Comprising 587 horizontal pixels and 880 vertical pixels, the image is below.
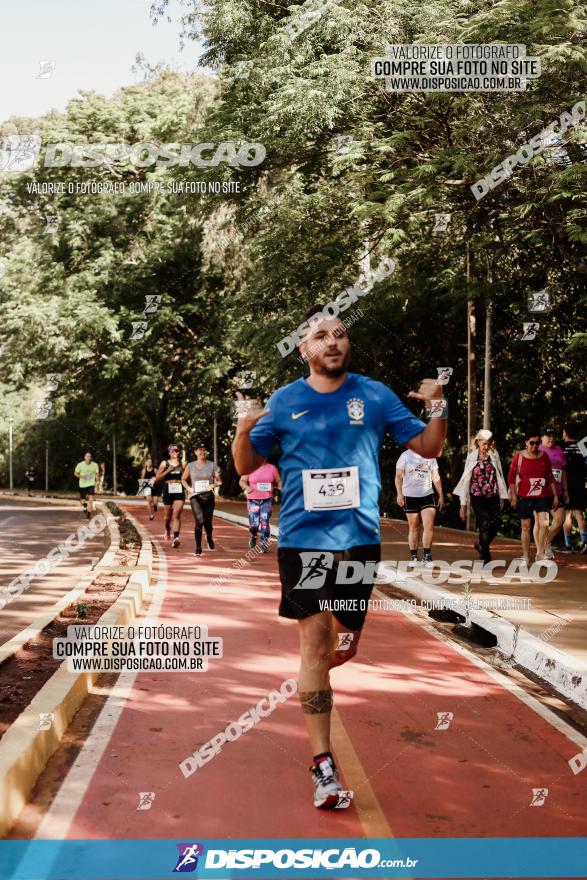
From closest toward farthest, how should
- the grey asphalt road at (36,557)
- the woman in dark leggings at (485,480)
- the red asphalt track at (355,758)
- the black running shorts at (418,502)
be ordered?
the red asphalt track at (355,758) → the grey asphalt road at (36,557) → the woman in dark leggings at (485,480) → the black running shorts at (418,502)

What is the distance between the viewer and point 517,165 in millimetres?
13273

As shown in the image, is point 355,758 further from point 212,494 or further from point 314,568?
point 212,494

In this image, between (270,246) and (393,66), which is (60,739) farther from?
(270,246)

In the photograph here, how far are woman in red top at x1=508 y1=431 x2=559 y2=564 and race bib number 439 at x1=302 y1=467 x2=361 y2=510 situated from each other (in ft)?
28.9

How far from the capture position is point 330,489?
15.4ft

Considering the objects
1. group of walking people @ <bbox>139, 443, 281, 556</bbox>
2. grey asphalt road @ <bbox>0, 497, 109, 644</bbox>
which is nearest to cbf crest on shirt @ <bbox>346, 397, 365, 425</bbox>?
grey asphalt road @ <bbox>0, 497, 109, 644</bbox>

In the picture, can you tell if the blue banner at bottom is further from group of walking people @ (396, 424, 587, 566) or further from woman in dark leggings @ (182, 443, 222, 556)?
woman in dark leggings @ (182, 443, 222, 556)

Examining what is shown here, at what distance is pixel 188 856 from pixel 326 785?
73 centimetres

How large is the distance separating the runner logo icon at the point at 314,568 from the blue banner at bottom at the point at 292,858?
109cm

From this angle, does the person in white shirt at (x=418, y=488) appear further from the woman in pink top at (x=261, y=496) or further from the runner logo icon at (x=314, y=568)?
the runner logo icon at (x=314, y=568)

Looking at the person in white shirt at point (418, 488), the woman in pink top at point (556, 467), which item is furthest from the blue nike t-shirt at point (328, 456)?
the woman in pink top at point (556, 467)

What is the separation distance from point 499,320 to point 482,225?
9001 mm

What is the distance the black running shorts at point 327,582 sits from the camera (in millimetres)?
4629

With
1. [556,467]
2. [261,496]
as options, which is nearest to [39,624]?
[261,496]
